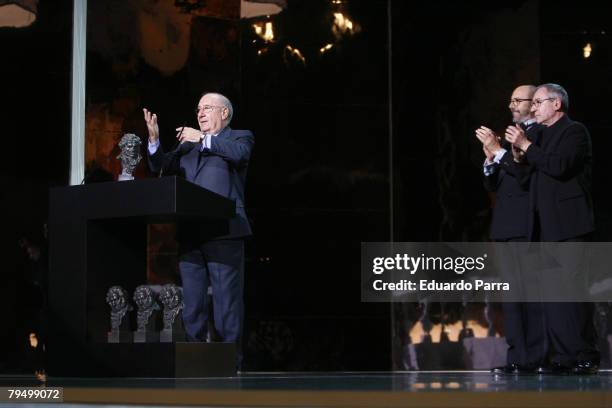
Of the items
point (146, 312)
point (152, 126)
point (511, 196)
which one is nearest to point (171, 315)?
point (146, 312)

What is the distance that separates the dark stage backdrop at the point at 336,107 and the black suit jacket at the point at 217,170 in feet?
3.48

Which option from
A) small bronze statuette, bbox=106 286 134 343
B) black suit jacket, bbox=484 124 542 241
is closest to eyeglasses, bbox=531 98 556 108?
black suit jacket, bbox=484 124 542 241

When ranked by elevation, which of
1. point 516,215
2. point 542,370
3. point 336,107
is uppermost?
point 336,107

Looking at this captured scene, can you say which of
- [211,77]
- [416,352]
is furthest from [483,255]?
[211,77]

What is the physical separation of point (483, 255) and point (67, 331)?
301 centimetres

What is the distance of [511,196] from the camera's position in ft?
19.2

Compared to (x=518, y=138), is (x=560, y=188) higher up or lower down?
lower down

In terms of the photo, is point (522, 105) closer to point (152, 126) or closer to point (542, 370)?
point (542, 370)

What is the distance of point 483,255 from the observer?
22.2ft

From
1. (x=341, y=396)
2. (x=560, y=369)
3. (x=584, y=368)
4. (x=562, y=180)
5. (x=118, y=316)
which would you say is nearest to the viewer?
(x=341, y=396)

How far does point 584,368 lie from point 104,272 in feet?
7.68

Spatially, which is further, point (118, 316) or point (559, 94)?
point (559, 94)

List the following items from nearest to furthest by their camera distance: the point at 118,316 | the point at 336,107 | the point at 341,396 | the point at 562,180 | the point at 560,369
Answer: the point at 341,396
the point at 118,316
the point at 560,369
the point at 562,180
the point at 336,107

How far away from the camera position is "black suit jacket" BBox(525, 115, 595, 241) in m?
5.53
